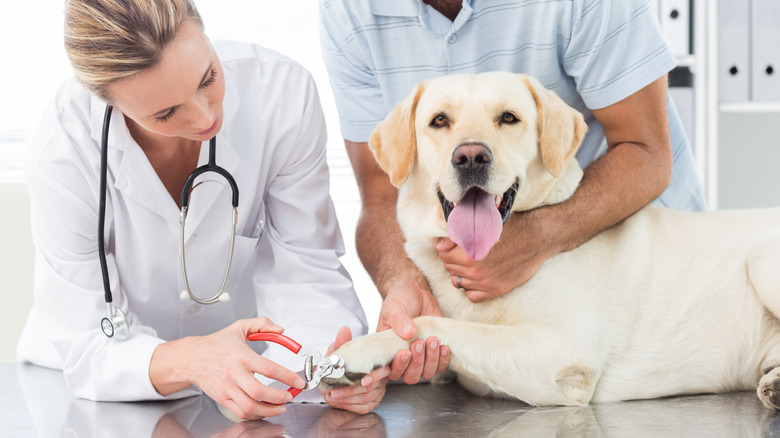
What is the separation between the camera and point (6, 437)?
48.8 inches

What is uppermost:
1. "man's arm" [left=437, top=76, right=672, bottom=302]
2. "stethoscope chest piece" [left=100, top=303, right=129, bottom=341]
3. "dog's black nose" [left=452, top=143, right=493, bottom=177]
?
"dog's black nose" [left=452, top=143, right=493, bottom=177]

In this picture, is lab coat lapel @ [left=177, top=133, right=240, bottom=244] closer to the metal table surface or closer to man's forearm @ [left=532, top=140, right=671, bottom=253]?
the metal table surface

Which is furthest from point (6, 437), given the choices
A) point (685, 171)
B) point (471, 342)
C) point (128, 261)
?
point (685, 171)

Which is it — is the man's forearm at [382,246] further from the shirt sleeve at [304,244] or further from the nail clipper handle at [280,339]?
the nail clipper handle at [280,339]

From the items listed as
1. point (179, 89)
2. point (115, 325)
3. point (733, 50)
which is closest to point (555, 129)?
point (179, 89)

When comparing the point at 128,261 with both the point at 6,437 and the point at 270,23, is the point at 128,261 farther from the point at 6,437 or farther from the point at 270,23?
the point at 270,23

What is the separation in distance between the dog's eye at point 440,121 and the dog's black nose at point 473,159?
16cm

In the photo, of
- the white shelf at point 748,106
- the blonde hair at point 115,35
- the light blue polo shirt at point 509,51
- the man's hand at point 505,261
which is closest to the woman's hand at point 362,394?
the man's hand at point 505,261

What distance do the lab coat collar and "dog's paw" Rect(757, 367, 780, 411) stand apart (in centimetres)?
114

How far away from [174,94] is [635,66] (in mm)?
958

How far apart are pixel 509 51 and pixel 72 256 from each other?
1.04m

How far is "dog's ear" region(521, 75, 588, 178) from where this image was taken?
151 cm

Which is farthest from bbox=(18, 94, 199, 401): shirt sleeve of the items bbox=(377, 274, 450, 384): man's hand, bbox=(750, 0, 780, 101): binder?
bbox=(750, 0, 780, 101): binder

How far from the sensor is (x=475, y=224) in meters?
1.43
